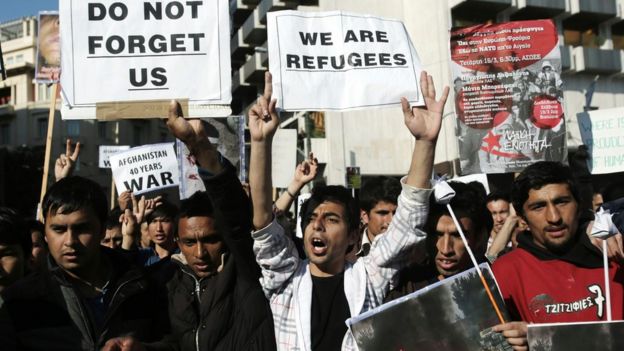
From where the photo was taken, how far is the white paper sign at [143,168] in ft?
26.6

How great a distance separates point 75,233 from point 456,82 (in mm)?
5449

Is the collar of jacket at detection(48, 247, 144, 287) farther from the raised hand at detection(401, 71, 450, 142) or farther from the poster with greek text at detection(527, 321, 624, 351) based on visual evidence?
the poster with greek text at detection(527, 321, 624, 351)

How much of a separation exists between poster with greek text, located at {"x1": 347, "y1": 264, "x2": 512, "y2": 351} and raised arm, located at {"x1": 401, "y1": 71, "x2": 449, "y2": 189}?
55 centimetres

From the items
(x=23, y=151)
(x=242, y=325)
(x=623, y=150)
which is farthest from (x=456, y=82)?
(x=23, y=151)

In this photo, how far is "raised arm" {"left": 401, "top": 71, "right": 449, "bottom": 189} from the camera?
2979mm

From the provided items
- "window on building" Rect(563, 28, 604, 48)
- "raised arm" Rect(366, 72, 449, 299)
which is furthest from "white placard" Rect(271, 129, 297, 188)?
"window on building" Rect(563, 28, 604, 48)

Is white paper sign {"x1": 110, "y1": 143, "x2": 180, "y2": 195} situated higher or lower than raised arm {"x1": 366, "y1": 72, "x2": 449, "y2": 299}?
higher

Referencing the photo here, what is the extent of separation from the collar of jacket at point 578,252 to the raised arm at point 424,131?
51 cm

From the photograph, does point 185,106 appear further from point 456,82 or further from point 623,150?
point 623,150

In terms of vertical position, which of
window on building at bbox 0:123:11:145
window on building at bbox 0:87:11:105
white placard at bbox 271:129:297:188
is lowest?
white placard at bbox 271:129:297:188

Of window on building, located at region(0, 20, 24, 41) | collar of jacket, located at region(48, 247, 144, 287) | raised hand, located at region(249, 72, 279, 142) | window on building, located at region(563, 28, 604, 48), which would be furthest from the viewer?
window on building, located at region(0, 20, 24, 41)

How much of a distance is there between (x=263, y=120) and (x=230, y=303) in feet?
2.86

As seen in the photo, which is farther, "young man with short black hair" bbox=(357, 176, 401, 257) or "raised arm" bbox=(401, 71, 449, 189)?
"young man with short black hair" bbox=(357, 176, 401, 257)

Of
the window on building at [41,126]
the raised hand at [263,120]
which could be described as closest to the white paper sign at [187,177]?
the raised hand at [263,120]
